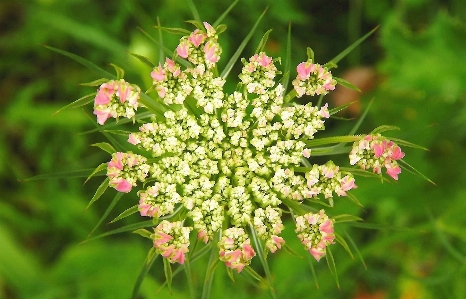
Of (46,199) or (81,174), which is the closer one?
(81,174)

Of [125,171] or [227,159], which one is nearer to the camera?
[125,171]

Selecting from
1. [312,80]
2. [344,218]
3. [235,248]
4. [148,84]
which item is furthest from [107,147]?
[148,84]

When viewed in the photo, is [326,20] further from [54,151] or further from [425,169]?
[54,151]

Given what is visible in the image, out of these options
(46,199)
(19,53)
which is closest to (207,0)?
(19,53)

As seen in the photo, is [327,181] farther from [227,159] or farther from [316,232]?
[227,159]

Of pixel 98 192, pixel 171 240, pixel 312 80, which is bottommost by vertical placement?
pixel 171 240

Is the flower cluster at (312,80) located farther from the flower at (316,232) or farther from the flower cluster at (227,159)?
the flower at (316,232)

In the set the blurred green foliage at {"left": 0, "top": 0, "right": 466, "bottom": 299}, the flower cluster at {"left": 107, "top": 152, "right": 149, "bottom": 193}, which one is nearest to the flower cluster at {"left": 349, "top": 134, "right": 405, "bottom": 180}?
the flower cluster at {"left": 107, "top": 152, "right": 149, "bottom": 193}
